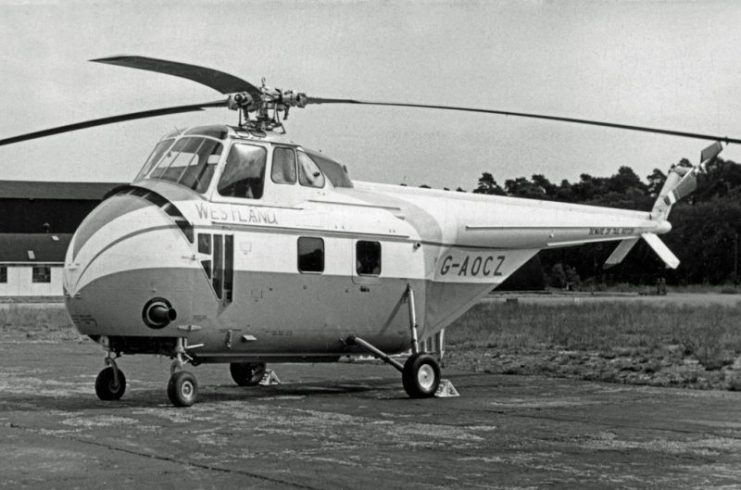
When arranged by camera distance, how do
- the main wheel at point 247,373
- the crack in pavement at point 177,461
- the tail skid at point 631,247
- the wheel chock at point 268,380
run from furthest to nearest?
the tail skid at point 631,247, the wheel chock at point 268,380, the main wheel at point 247,373, the crack in pavement at point 177,461

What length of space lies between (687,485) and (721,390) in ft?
29.4

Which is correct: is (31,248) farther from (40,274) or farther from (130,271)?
(130,271)

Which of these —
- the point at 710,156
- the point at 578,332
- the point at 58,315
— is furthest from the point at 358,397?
the point at 58,315

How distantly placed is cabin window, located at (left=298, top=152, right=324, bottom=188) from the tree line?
53237mm

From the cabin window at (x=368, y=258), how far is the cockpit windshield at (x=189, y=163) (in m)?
2.77

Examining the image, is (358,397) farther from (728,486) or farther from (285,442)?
(728,486)

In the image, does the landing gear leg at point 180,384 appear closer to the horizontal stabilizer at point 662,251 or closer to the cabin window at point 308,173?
the cabin window at point 308,173

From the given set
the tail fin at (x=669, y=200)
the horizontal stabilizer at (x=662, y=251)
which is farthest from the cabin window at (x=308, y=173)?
the horizontal stabilizer at (x=662, y=251)

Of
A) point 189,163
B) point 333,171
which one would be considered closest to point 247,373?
point 333,171

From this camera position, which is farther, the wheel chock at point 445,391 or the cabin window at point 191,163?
the wheel chock at point 445,391

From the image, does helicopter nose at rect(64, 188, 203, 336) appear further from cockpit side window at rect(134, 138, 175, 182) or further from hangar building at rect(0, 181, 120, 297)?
hangar building at rect(0, 181, 120, 297)

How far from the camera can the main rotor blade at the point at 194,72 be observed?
1231cm

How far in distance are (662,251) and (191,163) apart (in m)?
9.18

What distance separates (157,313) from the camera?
44.5 ft
